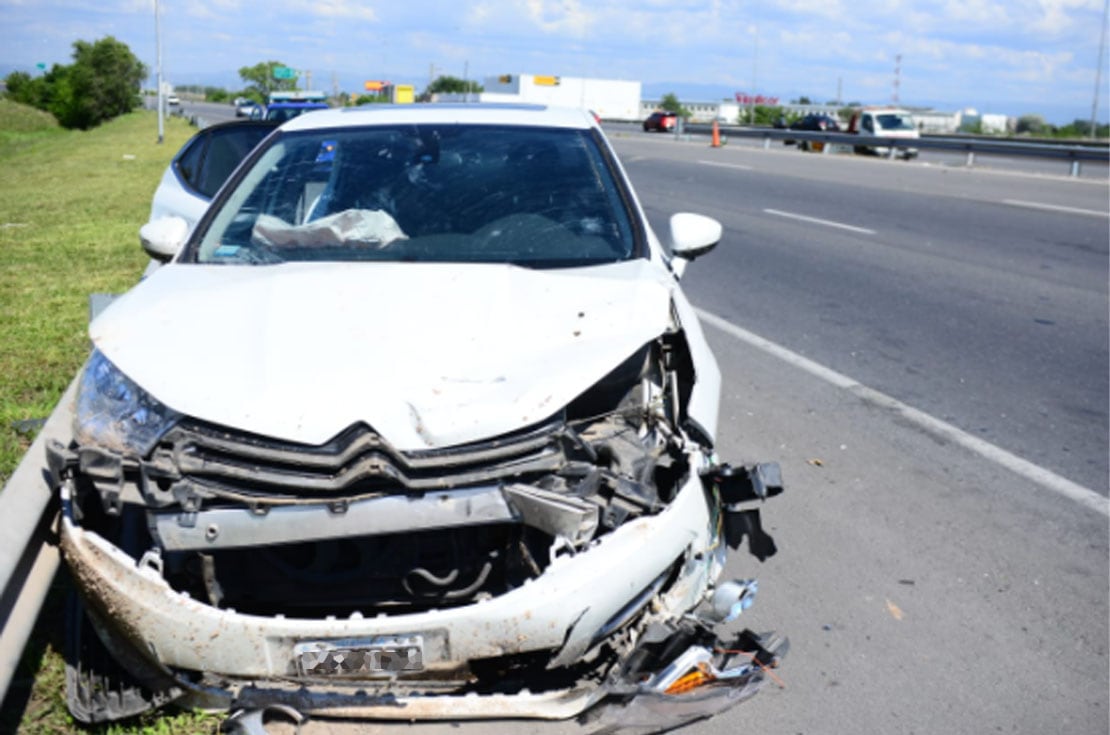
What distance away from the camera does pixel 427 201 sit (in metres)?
4.84

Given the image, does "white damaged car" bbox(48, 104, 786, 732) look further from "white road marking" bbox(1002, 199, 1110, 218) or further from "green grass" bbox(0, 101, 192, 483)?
"white road marking" bbox(1002, 199, 1110, 218)

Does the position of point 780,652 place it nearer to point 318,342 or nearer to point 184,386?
point 318,342

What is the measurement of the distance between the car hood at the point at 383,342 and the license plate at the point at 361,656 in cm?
51

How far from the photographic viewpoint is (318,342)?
3496mm

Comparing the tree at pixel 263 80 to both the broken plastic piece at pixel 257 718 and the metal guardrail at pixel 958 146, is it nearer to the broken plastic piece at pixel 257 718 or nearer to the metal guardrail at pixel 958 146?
the metal guardrail at pixel 958 146

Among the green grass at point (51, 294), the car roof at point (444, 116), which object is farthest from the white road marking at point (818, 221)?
the car roof at point (444, 116)

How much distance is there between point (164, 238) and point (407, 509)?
2.29 m

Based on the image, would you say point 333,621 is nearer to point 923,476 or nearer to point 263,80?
point 923,476

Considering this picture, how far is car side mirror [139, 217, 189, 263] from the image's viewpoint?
15.7 feet

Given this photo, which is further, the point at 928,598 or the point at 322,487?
the point at 928,598

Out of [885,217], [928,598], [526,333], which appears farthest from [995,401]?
[885,217]

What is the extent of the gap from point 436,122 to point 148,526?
2659 millimetres

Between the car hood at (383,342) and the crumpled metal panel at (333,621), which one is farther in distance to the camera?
the car hood at (383,342)

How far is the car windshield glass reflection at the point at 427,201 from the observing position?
452cm
